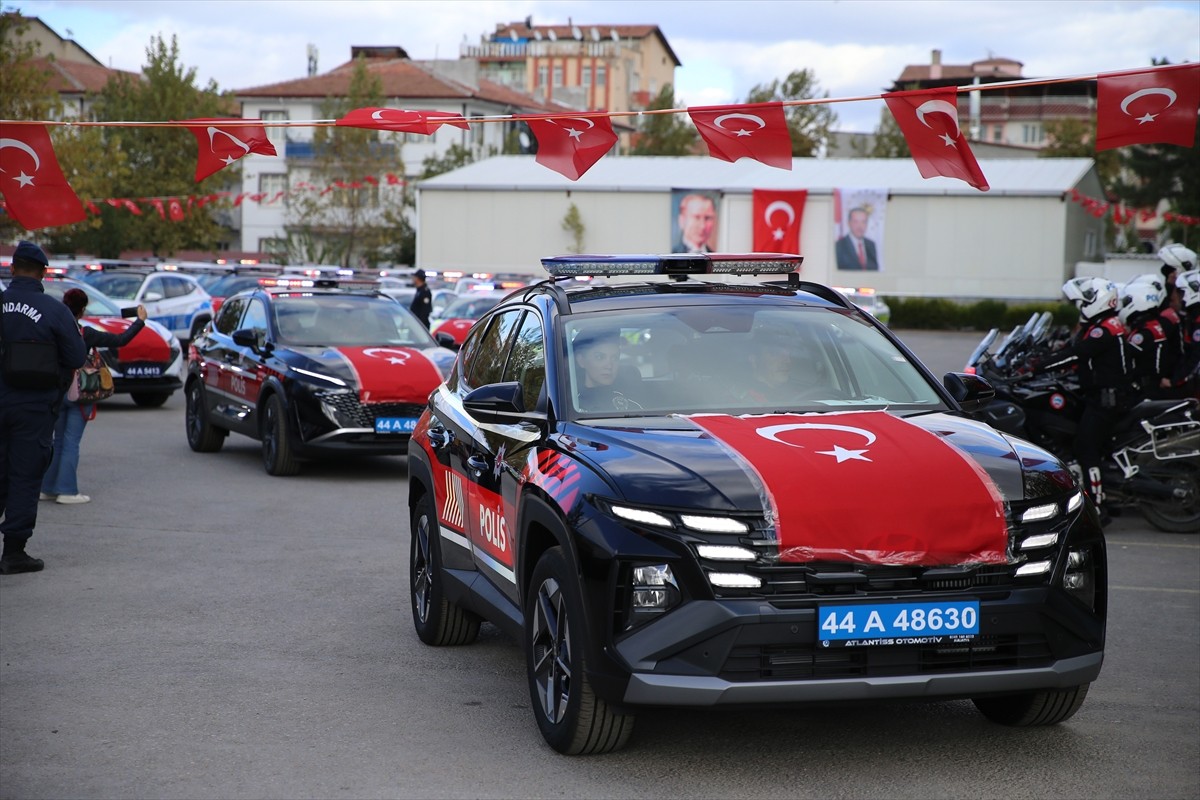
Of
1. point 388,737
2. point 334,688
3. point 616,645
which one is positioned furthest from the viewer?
point 334,688

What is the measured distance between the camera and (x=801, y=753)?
5.58m

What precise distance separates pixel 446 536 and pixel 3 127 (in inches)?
235

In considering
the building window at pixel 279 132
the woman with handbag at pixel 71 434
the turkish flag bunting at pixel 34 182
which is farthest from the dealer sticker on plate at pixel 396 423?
the building window at pixel 279 132

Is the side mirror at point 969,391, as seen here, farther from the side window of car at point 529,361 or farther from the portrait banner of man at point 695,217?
the portrait banner of man at point 695,217

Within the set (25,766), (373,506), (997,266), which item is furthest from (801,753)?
(997,266)

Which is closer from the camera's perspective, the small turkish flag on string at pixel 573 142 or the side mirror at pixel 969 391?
the side mirror at pixel 969 391

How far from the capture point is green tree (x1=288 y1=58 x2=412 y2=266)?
6875 centimetres

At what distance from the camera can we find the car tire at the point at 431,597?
732 cm

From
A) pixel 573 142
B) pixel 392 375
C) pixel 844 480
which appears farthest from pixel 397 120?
pixel 844 480

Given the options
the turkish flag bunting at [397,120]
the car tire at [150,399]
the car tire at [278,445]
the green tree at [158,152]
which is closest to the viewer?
the turkish flag bunting at [397,120]

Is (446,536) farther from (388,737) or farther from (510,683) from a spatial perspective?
(388,737)

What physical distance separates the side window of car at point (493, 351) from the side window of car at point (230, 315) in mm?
9258

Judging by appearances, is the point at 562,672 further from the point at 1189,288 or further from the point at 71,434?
the point at 1189,288

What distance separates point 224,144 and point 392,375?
2.82 m
